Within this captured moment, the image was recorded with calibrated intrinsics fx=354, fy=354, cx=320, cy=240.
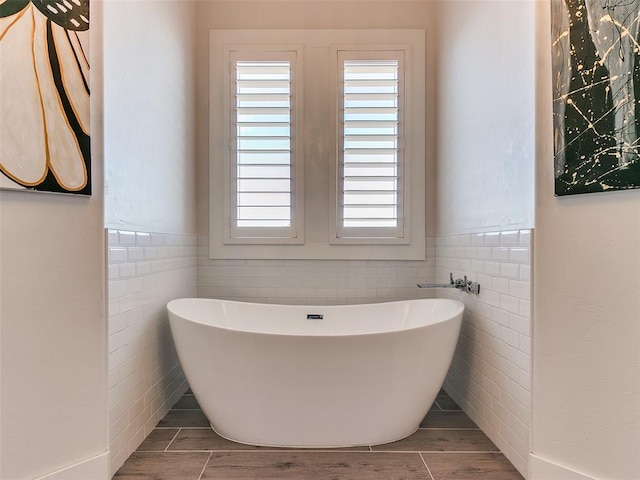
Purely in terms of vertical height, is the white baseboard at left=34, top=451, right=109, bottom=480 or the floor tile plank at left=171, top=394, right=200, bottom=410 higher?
the white baseboard at left=34, top=451, right=109, bottom=480

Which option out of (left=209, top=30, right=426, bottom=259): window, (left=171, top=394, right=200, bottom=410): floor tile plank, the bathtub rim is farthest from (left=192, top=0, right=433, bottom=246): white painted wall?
(left=171, top=394, right=200, bottom=410): floor tile plank

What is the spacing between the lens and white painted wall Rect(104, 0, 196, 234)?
1.56 m

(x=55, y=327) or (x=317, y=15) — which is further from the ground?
(x=317, y=15)

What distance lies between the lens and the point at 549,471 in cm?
142

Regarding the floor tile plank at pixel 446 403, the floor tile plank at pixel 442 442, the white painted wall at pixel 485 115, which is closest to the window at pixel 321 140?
the white painted wall at pixel 485 115

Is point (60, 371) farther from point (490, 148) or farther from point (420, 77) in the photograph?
point (420, 77)

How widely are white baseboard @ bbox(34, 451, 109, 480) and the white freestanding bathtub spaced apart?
442mm

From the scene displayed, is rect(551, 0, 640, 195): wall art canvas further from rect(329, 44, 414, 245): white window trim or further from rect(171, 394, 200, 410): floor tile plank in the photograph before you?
rect(171, 394, 200, 410): floor tile plank

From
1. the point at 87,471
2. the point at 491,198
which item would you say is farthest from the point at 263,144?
the point at 87,471

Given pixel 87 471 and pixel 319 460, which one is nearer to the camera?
pixel 87 471

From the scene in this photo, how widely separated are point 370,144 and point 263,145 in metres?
0.77

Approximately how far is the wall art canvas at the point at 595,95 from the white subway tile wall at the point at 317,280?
4.28 ft

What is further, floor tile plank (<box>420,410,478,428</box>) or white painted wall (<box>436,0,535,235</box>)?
floor tile plank (<box>420,410,478,428</box>)

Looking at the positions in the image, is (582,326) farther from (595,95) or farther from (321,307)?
(321,307)
